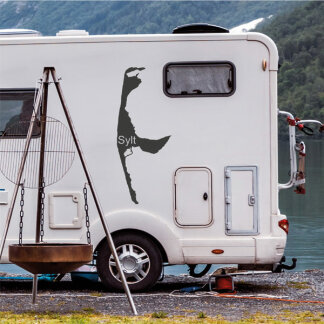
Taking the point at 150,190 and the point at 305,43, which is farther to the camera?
the point at 305,43

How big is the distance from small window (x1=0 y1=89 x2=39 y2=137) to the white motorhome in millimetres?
175

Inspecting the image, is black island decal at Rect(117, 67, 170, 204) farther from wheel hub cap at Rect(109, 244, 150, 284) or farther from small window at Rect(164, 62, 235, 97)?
wheel hub cap at Rect(109, 244, 150, 284)

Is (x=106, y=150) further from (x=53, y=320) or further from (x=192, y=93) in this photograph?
(x=53, y=320)

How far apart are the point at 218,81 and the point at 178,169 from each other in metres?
1.03

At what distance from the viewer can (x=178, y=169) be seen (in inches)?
418

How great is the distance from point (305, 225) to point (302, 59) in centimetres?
9482

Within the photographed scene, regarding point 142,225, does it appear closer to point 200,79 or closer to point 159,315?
point 200,79

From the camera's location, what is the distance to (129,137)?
34.9 feet

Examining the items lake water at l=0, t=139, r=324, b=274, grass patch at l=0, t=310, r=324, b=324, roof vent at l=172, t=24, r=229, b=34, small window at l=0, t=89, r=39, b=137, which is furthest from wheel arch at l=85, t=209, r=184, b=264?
lake water at l=0, t=139, r=324, b=274

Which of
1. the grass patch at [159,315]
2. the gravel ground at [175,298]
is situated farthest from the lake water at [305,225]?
the grass patch at [159,315]

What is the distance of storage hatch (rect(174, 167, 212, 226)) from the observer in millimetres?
10570

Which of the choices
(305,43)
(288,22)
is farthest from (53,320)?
(288,22)

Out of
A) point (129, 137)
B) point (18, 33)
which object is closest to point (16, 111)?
point (18, 33)

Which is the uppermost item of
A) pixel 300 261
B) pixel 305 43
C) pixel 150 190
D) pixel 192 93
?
pixel 305 43
